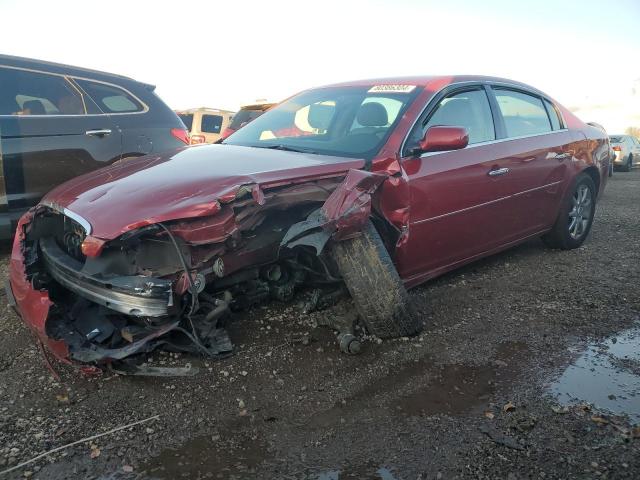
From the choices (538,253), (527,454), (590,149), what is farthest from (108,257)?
(590,149)

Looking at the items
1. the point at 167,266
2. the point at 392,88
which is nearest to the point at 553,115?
the point at 392,88

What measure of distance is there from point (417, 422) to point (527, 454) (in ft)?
1.59

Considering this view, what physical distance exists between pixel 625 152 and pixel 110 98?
63.5ft

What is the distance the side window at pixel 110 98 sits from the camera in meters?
5.12

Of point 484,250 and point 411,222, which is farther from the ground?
point 411,222

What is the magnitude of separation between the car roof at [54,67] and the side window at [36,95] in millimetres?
58

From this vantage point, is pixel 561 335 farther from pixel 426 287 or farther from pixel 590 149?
pixel 590 149

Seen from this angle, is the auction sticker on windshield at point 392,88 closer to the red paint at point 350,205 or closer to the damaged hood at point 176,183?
the damaged hood at point 176,183

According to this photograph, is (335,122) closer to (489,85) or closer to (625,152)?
(489,85)

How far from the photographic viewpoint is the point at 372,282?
3.10 metres

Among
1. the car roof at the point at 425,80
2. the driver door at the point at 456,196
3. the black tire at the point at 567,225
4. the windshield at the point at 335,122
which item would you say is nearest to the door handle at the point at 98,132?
the windshield at the point at 335,122

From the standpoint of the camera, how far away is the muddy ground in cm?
215

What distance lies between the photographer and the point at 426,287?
4.14 meters

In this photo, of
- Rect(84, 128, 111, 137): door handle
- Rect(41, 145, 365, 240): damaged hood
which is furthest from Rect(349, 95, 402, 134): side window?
Rect(84, 128, 111, 137): door handle
